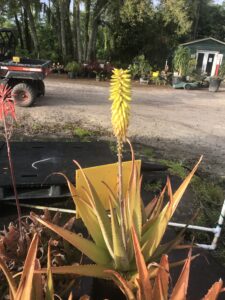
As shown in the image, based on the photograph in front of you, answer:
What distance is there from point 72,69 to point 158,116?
8.12 metres

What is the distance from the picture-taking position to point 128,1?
16469mm

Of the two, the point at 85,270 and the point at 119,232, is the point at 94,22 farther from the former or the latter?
the point at 85,270

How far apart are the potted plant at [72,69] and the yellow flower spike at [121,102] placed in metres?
14.8

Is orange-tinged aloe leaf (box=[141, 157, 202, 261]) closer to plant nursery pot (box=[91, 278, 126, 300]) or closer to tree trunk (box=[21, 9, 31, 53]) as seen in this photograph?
plant nursery pot (box=[91, 278, 126, 300])

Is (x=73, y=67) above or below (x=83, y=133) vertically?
above

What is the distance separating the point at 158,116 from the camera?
9164 millimetres

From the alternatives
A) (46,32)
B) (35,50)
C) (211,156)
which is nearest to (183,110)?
(211,156)

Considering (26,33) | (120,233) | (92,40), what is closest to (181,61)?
(92,40)

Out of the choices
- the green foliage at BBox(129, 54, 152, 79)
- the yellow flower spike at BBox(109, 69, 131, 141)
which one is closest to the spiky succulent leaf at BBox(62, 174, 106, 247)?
the yellow flower spike at BBox(109, 69, 131, 141)

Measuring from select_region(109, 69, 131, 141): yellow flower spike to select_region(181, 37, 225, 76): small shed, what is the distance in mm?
21829

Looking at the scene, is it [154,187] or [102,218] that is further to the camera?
[154,187]

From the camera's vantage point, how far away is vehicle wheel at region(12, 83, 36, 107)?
871 centimetres

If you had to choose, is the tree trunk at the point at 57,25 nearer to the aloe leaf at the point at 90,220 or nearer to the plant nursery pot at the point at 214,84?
the plant nursery pot at the point at 214,84

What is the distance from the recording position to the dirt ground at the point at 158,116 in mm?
6566
